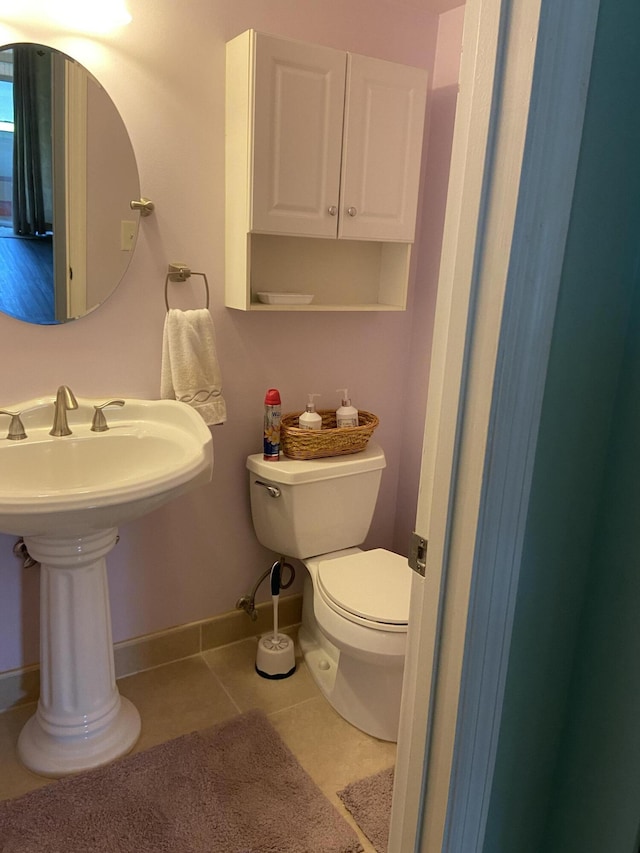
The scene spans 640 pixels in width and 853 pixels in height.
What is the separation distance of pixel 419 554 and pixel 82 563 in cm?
108

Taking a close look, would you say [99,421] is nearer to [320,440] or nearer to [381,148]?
[320,440]

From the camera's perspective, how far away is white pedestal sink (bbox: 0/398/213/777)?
170cm

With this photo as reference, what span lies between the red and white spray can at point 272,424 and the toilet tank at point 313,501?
0.03 m

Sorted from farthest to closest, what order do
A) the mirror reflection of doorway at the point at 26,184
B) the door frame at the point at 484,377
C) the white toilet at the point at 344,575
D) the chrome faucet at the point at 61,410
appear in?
1. the white toilet at the point at 344,575
2. the chrome faucet at the point at 61,410
3. the mirror reflection of doorway at the point at 26,184
4. the door frame at the point at 484,377

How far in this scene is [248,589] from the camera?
2371 mm

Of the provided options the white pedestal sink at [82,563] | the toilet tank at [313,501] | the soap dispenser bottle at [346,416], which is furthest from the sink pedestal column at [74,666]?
the soap dispenser bottle at [346,416]

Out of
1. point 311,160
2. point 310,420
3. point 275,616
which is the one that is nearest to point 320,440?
point 310,420

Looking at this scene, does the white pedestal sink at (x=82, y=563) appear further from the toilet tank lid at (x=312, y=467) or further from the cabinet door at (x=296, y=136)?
the cabinet door at (x=296, y=136)

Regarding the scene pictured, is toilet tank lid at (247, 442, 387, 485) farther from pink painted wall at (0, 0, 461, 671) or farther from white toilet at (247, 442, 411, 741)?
pink painted wall at (0, 0, 461, 671)

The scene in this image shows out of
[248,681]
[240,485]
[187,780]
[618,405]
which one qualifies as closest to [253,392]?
[240,485]

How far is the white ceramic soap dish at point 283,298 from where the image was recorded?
2.04m

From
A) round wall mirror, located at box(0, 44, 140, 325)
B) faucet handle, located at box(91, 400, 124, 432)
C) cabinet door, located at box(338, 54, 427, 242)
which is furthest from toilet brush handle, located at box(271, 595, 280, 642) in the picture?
cabinet door, located at box(338, 54, 427, 242)

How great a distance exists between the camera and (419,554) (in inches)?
38.2

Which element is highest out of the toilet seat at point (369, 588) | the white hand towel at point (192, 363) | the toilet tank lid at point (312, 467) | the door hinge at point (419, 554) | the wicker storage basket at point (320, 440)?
the white hand towel at point (192, 363)
